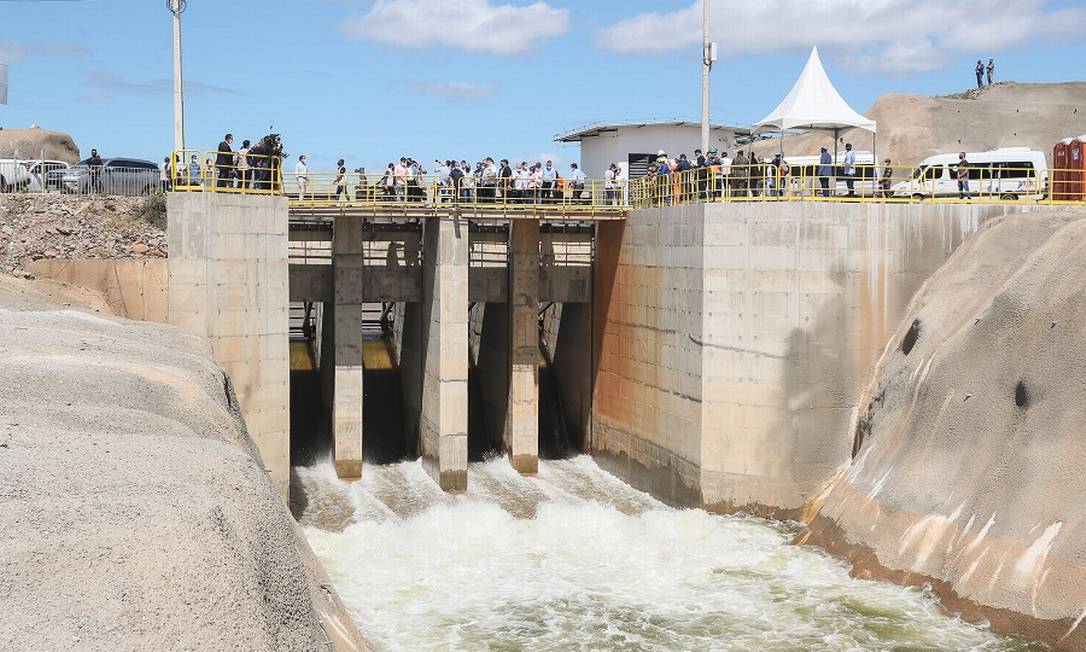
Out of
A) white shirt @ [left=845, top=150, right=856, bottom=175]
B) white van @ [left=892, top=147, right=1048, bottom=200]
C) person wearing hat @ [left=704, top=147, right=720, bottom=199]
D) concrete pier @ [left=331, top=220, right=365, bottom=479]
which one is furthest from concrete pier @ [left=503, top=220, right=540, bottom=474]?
white van @ [left=892, top=147, right=1048, bottom=200]

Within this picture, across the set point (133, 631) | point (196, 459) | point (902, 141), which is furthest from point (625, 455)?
point (902, 141)

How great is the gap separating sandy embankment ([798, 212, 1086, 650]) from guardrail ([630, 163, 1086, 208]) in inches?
83.2

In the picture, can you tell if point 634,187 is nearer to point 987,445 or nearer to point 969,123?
point 987,445

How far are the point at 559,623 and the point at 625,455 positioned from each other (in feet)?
35.4

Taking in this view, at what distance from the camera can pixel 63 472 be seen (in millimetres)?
9180

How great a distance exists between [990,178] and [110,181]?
2207 cm

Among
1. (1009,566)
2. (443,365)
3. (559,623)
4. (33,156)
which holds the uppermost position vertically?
(33,156)

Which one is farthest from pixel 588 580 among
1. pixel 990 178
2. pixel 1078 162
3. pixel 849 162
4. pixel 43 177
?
pixel 1078 162

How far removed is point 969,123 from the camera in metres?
58.7

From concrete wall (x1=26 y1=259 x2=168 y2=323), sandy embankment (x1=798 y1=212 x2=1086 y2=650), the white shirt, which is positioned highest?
the white shirt

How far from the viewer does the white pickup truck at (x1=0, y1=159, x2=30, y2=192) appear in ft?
95.3

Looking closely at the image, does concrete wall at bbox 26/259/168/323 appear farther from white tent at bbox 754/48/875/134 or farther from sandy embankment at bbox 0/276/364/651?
white tent at bbox 754/48/875/134

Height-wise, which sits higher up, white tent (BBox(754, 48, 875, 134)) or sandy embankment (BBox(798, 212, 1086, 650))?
white tent (BBox(754, 48, 875, 134))

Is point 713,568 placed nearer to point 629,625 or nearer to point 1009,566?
point 629,625
